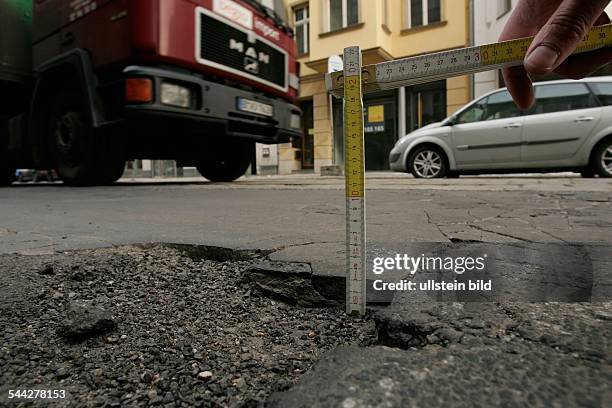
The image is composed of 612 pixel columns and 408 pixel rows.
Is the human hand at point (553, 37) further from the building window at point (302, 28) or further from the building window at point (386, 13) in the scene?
the building window at point (302, 28)

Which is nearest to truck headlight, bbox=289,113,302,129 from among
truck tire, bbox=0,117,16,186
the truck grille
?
the truck grille

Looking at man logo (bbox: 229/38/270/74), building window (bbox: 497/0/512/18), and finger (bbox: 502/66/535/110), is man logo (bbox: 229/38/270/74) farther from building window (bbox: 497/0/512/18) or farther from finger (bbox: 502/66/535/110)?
building window (bbox: 497/0/512/18)

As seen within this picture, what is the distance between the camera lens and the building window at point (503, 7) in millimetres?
9967

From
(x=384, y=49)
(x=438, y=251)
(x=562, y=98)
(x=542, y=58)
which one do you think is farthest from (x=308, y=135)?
(x=542, y=58)

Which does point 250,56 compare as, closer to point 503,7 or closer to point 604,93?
point 604,93

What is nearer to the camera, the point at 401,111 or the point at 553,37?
the point at 553,37

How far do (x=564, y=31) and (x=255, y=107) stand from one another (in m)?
4.44

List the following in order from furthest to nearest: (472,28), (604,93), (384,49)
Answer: (384,49), (472,28), (604,93)

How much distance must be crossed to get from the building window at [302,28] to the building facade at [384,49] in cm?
6

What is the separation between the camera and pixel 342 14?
39.9 ft

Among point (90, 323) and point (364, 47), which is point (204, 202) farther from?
point (364, 47)

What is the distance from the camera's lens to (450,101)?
1124 cm

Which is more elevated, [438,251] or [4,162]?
[4,162]

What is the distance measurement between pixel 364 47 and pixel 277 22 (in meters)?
6.37
